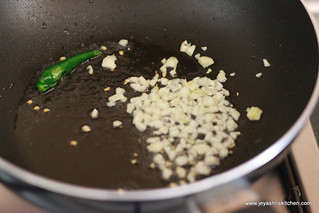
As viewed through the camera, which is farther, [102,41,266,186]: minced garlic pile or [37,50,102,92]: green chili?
[37,50,102,92]: green chili

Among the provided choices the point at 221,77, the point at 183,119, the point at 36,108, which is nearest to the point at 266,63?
the point at 221,77

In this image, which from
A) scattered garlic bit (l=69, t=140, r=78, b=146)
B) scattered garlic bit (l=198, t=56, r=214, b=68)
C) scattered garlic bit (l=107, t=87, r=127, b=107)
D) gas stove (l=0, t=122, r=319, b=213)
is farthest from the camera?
scattered garlic bit (l=198, t=56, r=214, b=68)

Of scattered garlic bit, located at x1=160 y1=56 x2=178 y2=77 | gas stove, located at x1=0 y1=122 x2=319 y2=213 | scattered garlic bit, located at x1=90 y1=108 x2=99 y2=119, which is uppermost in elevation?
scattered garlic bit, located at x1=160 y1=56 x2=178 y2=77

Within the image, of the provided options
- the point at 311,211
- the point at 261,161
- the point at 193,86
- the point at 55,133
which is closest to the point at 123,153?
the point at 55,133

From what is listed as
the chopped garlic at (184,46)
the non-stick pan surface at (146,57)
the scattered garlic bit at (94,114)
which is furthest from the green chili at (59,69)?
the chopped garlic at (184,46)

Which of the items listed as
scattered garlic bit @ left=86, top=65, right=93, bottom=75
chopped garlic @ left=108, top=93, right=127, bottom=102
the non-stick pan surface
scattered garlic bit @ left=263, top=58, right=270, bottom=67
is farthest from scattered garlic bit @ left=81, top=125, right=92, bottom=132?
scattered garlic bit @ left=263, top=58, right=270, bottom=67

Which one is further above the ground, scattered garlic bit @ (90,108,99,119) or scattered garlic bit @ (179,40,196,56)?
scattered garlic bit @ (179,40,196,56)

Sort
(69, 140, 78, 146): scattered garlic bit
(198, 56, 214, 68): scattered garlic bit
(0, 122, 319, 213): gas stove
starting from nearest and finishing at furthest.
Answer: (0, 122, 319, 213): gas stove, (69, 140, 78, 146): scattered garlic bit, (198, 56, 214, 68): scattered garlic bit

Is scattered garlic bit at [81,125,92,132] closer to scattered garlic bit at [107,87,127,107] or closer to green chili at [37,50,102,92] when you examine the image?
scattered garlic bit at [107,87,127,107]

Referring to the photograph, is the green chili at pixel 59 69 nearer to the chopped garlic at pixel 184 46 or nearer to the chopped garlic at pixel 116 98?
the chopped garlic at pixel 116 98
